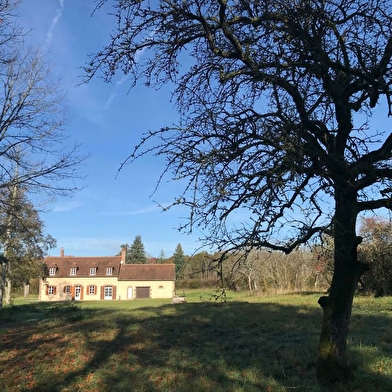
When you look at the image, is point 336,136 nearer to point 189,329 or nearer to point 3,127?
point 189,329

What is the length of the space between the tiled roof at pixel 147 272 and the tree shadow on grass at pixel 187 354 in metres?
46.5

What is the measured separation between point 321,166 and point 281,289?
26.0 m

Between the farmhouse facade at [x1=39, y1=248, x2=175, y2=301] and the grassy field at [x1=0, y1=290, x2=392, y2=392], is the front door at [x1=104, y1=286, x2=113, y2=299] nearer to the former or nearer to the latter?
the farmhouse facade at [x1=39, y1=248, x2=175, y2=301]

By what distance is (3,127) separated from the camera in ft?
40.4

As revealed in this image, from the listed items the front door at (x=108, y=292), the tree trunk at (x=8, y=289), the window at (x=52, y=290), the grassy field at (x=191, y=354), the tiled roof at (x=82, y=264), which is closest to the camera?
the grassy field at (x=191, y=354)

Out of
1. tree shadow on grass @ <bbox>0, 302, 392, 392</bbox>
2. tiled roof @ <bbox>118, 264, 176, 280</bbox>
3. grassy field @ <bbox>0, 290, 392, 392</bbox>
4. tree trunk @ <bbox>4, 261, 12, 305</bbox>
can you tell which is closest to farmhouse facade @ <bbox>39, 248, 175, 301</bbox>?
tiled roof @ <bbox>118, 264, 176, 280</bbox>

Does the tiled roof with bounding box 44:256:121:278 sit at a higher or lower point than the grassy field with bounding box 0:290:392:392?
higher

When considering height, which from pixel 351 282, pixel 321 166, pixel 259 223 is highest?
pixel 321 166

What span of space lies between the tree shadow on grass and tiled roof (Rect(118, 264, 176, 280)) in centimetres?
4654

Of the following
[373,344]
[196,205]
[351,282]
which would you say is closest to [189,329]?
[373,344]

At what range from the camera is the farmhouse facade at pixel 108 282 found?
197ft

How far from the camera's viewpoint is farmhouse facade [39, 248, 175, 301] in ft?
197

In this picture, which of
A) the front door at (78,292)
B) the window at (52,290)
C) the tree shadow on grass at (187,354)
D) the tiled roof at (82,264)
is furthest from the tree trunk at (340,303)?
the window at (52,290)

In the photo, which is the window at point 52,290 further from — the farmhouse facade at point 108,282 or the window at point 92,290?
the window at point 92,290
